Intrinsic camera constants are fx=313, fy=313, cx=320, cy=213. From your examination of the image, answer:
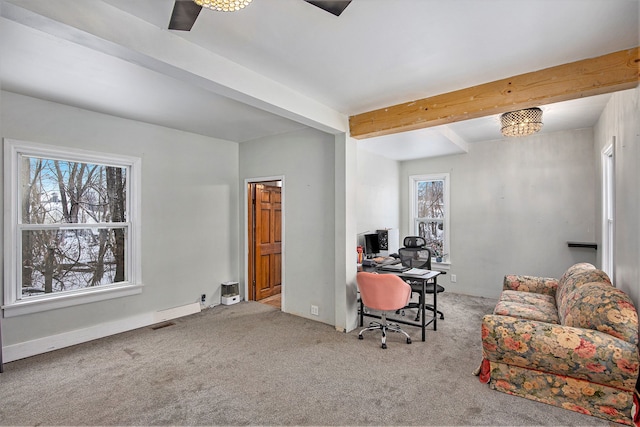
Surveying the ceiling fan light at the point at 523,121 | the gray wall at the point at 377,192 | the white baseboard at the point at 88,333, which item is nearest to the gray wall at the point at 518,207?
the gray wall at the point at 377,192

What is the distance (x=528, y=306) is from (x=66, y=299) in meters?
4.84

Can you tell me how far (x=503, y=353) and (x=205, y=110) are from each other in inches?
145

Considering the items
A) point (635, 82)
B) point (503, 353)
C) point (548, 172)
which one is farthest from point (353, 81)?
point (548, 172)

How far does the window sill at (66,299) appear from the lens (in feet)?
9.95

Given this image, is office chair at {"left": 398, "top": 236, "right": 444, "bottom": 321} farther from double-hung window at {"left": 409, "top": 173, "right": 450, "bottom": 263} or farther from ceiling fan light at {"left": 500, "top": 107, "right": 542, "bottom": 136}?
ceiling fan light at {"left": 500, "top": 107, "right": 542, "bottom": 136}

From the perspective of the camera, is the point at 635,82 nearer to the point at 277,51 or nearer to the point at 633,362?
the point at 633,362

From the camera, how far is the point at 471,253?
5.38 meters

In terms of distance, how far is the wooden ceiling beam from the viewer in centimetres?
226

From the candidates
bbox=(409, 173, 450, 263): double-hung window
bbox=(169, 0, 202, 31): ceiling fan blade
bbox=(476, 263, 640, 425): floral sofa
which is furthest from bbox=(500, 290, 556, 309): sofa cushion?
bbox=(169, 0, 202, 31): ceiling fan blade

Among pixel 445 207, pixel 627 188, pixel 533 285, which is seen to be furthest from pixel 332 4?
pixel 445 207

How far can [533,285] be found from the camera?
3.83m

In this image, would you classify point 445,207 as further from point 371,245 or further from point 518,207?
point 371,245

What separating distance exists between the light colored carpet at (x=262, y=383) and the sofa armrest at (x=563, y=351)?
292 mm

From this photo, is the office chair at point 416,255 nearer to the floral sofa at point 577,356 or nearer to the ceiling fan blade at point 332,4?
the floral sofa at point 577,356
